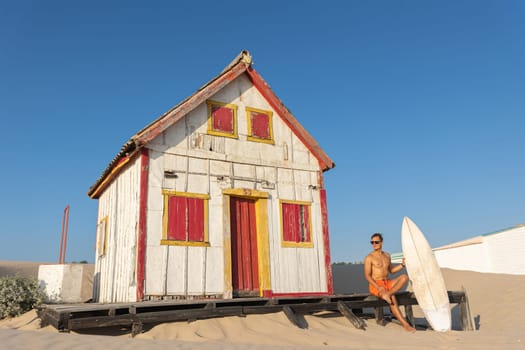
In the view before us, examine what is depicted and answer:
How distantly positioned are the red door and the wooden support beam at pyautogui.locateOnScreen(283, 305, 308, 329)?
1971mm

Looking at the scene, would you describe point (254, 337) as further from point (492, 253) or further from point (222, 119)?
point (492, 253)

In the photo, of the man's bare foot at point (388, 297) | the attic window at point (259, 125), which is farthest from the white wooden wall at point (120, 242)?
the man's bare foot at point (388, 297)

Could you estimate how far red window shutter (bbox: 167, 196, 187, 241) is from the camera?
10.6m

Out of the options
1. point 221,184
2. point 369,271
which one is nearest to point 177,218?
point 221,184

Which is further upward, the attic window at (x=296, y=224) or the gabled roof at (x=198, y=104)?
the gabled roof at (x=198, y=104)

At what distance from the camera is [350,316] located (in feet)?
32.3

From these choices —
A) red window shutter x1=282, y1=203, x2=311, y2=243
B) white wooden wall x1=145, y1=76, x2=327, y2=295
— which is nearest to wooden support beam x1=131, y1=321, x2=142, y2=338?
white wooden wall x1=145, y1=76, x2=327, y2=295

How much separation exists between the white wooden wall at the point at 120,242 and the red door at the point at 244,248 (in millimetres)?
2541

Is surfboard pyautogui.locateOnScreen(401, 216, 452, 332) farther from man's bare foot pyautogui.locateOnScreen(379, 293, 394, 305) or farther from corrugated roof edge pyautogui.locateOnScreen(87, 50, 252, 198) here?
corrugated roof edge pyautogui.locateOnScreen(87, 50, 252, 198)

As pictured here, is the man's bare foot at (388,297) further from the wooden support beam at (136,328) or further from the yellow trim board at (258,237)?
the wooden support beam at (136,328)

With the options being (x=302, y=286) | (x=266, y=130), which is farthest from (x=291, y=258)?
(x=266, y=130)

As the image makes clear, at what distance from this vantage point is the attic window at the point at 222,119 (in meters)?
12.2

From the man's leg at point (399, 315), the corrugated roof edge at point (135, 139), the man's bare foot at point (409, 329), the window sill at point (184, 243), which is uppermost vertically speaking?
the corrugated roof edge at point (135, 139)

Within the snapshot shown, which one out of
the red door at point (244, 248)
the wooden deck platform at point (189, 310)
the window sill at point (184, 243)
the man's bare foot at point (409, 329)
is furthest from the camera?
the red door at point (244, 248)
